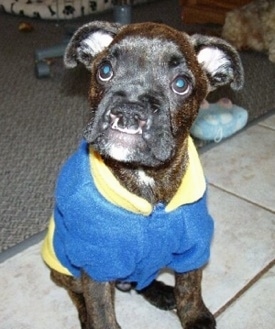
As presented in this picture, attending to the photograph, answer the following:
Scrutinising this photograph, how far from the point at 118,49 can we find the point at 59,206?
45 cm

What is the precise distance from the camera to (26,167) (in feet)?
7.79

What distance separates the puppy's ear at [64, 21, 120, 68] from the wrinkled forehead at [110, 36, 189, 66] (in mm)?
184

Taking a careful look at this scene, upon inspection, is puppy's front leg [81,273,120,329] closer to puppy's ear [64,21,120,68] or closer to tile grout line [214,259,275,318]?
tile grout line [214,259,275,318]

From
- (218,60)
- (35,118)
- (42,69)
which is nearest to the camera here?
(218,60)

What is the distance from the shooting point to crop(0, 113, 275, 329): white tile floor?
65.6 inches

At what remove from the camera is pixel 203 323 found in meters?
1.59

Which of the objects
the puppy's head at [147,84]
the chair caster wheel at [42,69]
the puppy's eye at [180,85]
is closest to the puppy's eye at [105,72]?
the puppy's head at [147,84]

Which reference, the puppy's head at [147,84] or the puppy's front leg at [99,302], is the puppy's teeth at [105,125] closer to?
the puppy's head at [147,84]

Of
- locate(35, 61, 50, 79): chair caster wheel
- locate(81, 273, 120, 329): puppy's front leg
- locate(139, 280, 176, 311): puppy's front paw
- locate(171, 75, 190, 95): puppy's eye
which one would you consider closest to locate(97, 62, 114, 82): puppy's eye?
locate(171, 75, 190, 95): puppy's eye

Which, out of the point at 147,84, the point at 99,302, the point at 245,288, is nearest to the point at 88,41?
the point at 147,84

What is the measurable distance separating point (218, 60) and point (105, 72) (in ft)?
1.21

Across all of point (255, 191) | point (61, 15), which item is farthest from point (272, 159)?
point (61, 15)

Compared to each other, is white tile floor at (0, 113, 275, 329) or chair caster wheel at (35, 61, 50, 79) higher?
white tile floor at (0, 113, 275, 329)

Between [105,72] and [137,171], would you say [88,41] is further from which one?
[137,171]
